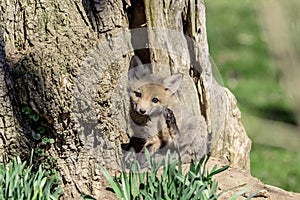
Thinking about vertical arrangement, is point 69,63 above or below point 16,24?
below

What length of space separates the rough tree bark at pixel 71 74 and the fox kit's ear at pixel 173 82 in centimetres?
35

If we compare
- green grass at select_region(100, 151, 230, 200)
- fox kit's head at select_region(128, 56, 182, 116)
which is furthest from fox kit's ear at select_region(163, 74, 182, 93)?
green grass at select_region(100, 151, 230, 200)

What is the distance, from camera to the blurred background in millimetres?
1242

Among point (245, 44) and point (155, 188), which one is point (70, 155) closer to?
point (155, 188)

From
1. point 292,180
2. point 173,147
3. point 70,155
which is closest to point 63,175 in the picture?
point 70,155

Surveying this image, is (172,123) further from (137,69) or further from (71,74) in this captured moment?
(71,74)

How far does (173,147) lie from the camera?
15.6 feet

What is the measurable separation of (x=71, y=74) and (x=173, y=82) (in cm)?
90

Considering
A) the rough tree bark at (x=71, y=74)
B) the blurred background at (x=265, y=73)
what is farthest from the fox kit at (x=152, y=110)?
the blurred background at (x=265, y=73)

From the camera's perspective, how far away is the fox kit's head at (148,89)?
4.56 meters

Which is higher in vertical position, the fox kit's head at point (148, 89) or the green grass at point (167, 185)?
the fox kit's head at point (148, 89)

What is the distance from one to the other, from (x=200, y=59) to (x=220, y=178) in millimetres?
927

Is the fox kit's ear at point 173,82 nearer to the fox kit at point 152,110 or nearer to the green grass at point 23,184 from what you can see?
the fox kit at point 152,110

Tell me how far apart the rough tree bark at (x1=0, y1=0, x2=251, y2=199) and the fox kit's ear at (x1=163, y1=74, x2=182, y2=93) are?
35 centimetres
